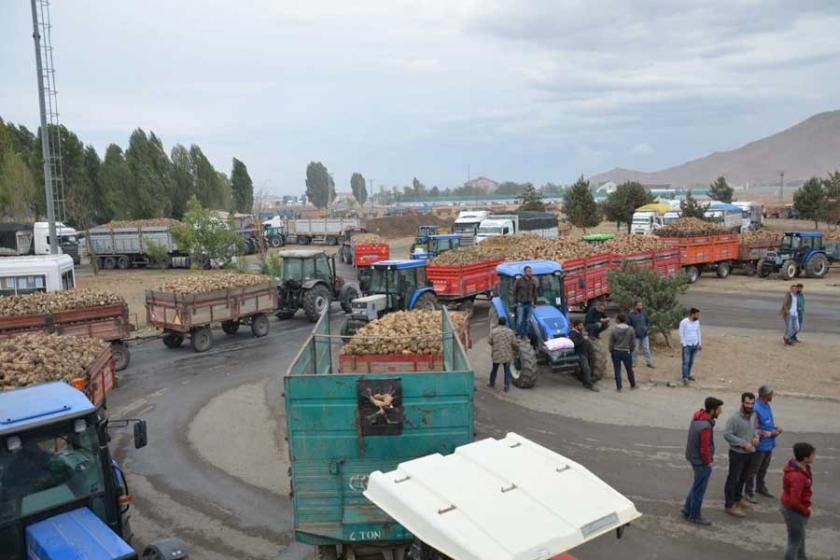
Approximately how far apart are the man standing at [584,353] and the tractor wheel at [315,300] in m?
9.16

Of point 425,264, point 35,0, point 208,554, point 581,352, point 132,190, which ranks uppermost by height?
point 35,0

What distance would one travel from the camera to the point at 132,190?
171ft

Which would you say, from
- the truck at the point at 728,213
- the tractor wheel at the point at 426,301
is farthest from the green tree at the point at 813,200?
the tractor wheel at the point at 426,301

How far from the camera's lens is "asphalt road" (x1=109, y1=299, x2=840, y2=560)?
6.82 m

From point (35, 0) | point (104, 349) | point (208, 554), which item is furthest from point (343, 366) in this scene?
point (35, 0)

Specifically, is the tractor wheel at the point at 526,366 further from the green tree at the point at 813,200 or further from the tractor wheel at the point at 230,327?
the green tree at the point at 813,200

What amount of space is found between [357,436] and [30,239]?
3856cm

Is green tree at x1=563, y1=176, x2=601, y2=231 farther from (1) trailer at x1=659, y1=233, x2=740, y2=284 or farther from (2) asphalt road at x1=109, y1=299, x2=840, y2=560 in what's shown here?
(2) asphalt road at x1=109, y1=299, x2=840, y2=560

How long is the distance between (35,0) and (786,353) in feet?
78.9

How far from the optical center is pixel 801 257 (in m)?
25.8

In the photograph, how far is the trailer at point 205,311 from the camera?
1599 centimetres

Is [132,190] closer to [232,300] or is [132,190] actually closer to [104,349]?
[232,300]

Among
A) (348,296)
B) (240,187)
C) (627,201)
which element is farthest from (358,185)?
(348,296)

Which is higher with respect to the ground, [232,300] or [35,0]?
[35,0]
